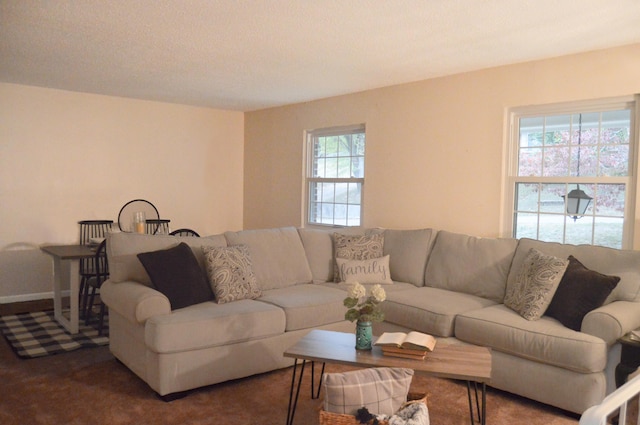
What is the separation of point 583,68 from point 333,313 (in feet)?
8.61

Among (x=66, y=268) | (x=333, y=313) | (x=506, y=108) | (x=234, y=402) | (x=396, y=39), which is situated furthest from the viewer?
(x=66, y=268)

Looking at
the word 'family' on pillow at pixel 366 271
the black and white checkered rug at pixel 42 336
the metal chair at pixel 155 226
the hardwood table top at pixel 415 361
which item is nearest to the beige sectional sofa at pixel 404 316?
the word 'family' on pillow at pixel 366 271

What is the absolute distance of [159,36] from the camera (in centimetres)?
361

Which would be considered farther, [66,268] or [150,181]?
[150,181]

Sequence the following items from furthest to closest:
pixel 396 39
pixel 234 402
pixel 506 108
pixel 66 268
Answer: pixel 66 268 < pixel 506 108 < pixel 396 39 < pixel 234 402

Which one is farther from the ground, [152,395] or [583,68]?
[583,68]

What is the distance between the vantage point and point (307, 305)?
12.1 feet

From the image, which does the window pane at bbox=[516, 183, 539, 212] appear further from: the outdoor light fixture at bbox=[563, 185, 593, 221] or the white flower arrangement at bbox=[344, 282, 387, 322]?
the white flower arrangement at bbox=[344, 282, 387, 322]

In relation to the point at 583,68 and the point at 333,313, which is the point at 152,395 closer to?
the point at 333,313

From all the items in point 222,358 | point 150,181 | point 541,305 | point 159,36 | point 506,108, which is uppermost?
point 159,36

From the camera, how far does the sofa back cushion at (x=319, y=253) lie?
4.62m

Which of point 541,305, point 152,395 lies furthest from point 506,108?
point 152,395

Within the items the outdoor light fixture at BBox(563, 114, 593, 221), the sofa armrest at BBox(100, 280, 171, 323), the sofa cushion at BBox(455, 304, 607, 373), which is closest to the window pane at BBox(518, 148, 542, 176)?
the outdoor light fixture at BBox(563, 114, 593, 221)

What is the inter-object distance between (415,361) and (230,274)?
1.58 m
